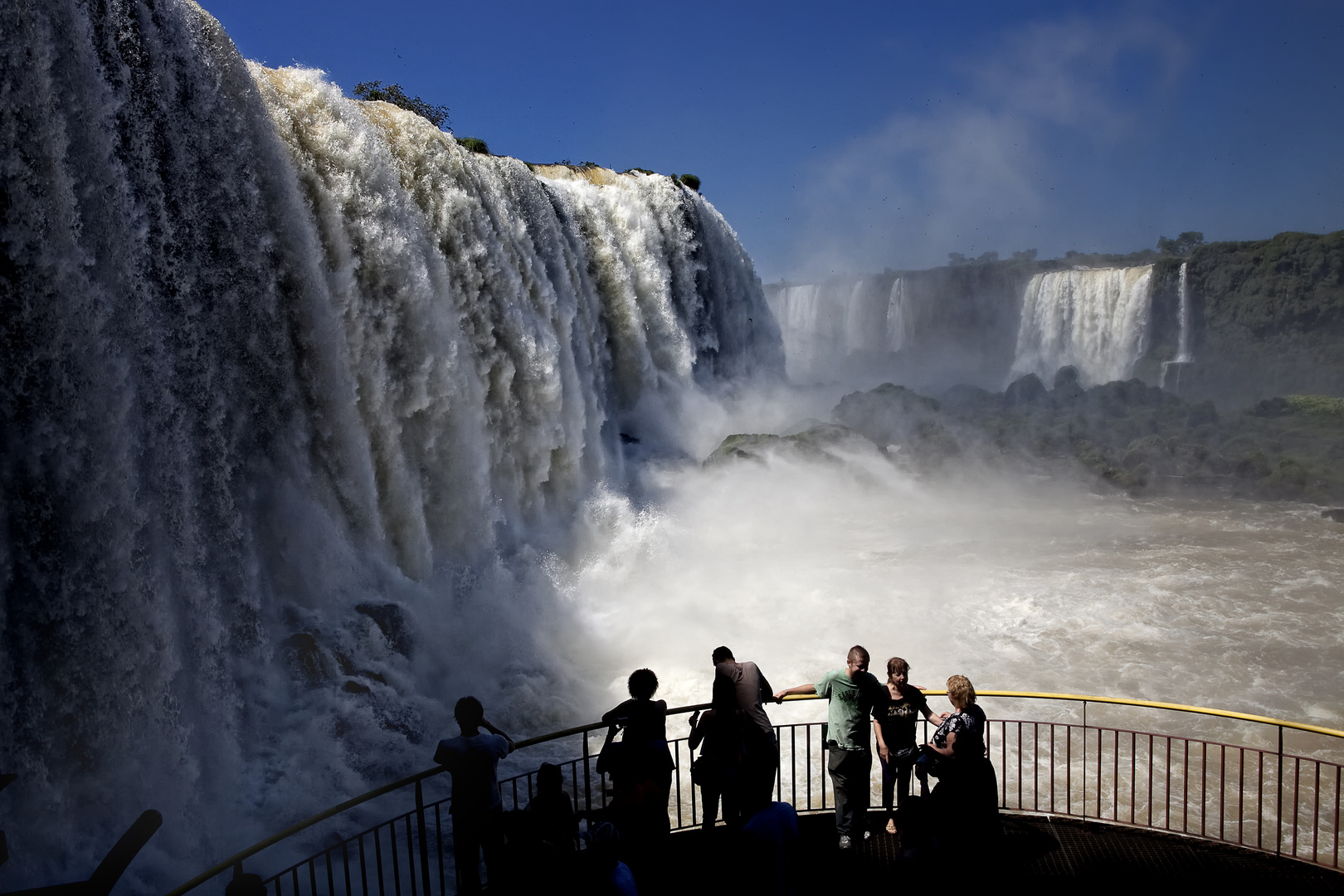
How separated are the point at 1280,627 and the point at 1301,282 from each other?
28148mm

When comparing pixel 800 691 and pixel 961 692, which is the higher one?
pixel 961 692

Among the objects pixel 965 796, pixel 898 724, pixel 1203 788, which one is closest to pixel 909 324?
pixel 1203 788

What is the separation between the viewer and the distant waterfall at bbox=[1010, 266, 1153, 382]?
116 feet

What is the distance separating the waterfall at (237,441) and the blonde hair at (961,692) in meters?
5.65

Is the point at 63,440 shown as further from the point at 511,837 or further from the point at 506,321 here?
the point at 506,321

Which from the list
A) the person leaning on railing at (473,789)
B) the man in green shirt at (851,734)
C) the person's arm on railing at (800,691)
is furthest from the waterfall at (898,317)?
the person leaning on railing at (473,789)

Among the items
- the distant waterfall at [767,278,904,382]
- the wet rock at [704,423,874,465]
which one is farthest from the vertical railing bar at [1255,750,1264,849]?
the distant waterfall at [767,278,904,382]

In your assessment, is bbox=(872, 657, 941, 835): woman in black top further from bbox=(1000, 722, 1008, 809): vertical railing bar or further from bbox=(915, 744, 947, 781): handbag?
bbox=(1000, 722, 1008, 809): vertical railing bar

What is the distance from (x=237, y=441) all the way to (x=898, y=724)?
7.43m

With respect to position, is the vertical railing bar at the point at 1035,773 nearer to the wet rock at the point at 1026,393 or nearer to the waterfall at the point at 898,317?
the wet rock at the point at 1026,393

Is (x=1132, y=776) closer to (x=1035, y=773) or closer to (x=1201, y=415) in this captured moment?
(x=1035, y=773)

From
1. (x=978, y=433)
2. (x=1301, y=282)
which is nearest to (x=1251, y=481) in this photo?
(x=978, y=433)

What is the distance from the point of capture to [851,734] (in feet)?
16.8

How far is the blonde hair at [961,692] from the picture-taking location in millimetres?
4426
